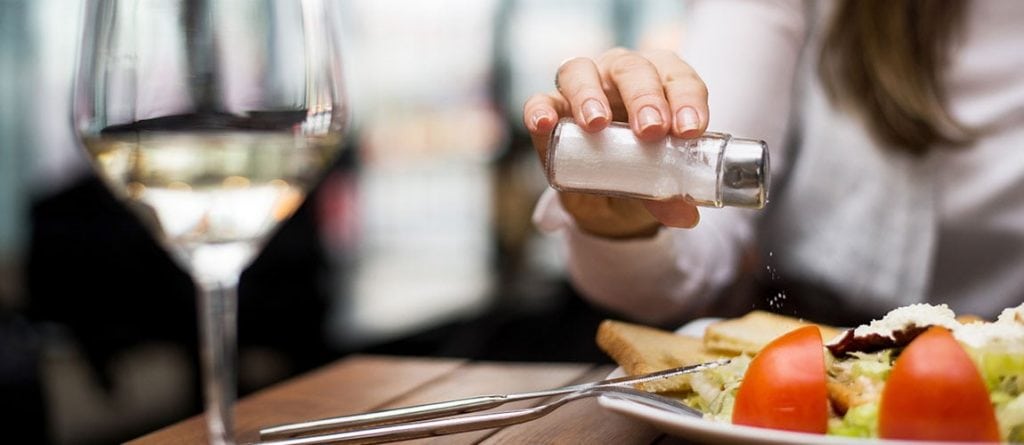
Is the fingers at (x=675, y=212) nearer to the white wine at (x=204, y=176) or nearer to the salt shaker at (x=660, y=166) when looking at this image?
the salt shaker at (x=660, y=166)

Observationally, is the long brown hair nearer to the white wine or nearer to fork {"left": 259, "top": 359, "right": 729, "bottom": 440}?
fork {"left": 259, "top": 359, "right": 729, "bottom": 440}

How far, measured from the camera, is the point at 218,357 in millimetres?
396

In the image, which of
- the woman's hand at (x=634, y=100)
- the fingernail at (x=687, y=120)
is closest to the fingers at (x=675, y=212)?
the woman's hand at (x=634, y=100)

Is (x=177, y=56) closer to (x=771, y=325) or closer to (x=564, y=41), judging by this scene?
(x=771, y=325)

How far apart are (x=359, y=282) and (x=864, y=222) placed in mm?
3075

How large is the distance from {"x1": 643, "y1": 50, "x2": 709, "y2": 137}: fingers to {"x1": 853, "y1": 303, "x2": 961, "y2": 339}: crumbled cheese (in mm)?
160

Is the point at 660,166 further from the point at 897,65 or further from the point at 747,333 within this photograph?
the point at 897,65

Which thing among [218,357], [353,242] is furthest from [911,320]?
[353,242]

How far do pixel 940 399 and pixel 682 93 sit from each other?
0.29 meters

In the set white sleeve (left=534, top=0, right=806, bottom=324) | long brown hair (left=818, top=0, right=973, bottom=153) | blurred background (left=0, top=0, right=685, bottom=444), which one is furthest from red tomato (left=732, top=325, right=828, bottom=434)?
long brown hair (left=818, top=0, right=973, bottom=153)

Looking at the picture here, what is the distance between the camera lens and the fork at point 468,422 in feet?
1.89

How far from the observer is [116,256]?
282 centimetres

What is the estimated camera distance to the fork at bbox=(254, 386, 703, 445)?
0.57 m

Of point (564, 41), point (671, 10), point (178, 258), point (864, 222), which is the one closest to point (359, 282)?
point (564, 41)
